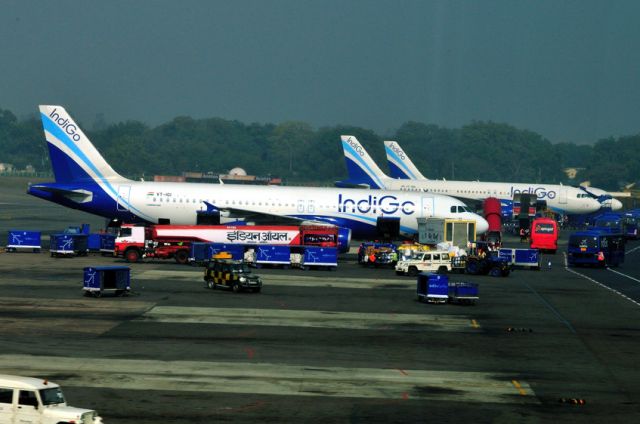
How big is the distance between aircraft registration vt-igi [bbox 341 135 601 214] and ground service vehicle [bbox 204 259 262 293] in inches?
3049

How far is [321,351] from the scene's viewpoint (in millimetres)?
38500

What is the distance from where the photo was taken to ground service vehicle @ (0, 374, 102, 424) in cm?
2280

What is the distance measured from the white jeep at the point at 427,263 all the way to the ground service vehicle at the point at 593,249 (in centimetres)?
1807

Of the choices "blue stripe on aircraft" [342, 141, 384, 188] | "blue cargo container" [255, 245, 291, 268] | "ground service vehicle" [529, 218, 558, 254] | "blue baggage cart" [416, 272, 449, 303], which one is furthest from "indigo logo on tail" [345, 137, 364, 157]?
"blue baggage cart" [416, 272, 449, 303]

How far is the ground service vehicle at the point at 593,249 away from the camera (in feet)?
272

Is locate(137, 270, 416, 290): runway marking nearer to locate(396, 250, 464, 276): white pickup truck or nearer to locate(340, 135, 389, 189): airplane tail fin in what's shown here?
locate(396, 250, 464, 276): white pickup truck

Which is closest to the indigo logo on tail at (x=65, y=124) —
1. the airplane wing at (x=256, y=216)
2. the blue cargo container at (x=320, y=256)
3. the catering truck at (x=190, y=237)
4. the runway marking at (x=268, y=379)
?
the airplane wing at (x=256, y=216)

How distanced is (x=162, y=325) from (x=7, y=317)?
7247mm

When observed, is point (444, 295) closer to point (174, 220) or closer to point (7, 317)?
point (7, 317)

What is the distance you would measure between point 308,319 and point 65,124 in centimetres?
4146

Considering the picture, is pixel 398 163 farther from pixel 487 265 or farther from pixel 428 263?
pixel 428 263

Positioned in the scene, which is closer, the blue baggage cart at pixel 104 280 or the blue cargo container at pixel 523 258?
the blue baggage cart at pixel 104 280

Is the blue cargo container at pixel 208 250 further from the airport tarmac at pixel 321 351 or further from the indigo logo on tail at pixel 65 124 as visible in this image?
the indigo logo on tail at pixel 65 124

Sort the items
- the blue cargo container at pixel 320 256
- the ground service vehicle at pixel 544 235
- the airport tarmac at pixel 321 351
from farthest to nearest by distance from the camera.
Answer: the ground service vehicle at pixel 544 235
the blue cargo container at pixel 320 256
the airport tarmac at pixel 321 351
